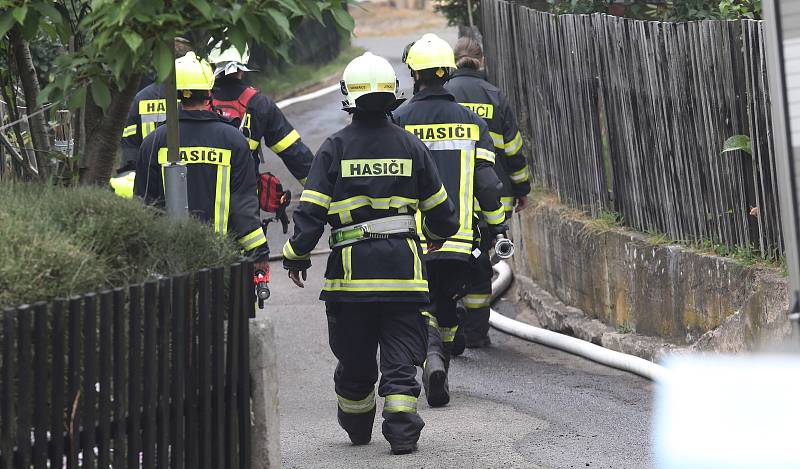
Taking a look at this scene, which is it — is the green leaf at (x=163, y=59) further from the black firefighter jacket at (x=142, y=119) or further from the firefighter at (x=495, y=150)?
the firefighter at (x=495, y=150)

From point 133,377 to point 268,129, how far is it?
156 inches

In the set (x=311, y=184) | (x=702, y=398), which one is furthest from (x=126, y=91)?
(x=702, y=398)

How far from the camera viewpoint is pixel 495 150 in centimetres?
920

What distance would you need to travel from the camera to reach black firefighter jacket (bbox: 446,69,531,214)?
9109 millimetres

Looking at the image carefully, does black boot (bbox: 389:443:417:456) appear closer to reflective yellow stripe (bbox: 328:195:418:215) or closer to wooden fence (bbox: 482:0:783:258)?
reflective yellow stripe (bbox: 328:195:418:215)

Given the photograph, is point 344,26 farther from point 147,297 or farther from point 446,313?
point 446,313

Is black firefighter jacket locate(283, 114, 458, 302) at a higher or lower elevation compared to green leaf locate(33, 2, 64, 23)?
lower

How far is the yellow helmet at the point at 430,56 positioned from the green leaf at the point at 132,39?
131 inches

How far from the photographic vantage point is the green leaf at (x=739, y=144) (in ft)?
25.8

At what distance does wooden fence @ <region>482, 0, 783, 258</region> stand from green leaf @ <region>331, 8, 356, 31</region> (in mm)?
3070

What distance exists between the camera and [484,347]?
31.2 ft

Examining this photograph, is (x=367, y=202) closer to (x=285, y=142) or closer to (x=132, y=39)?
(x=132, y=39)

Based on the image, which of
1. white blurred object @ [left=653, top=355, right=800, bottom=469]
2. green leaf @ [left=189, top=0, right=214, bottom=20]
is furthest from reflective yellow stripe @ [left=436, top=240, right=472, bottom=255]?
white blurred object @ [left=653, top=355, right=800, bottom=469]

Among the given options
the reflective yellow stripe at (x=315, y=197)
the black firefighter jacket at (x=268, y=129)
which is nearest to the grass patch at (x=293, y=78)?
the black firefighter jacket at (x=268, y=129)
